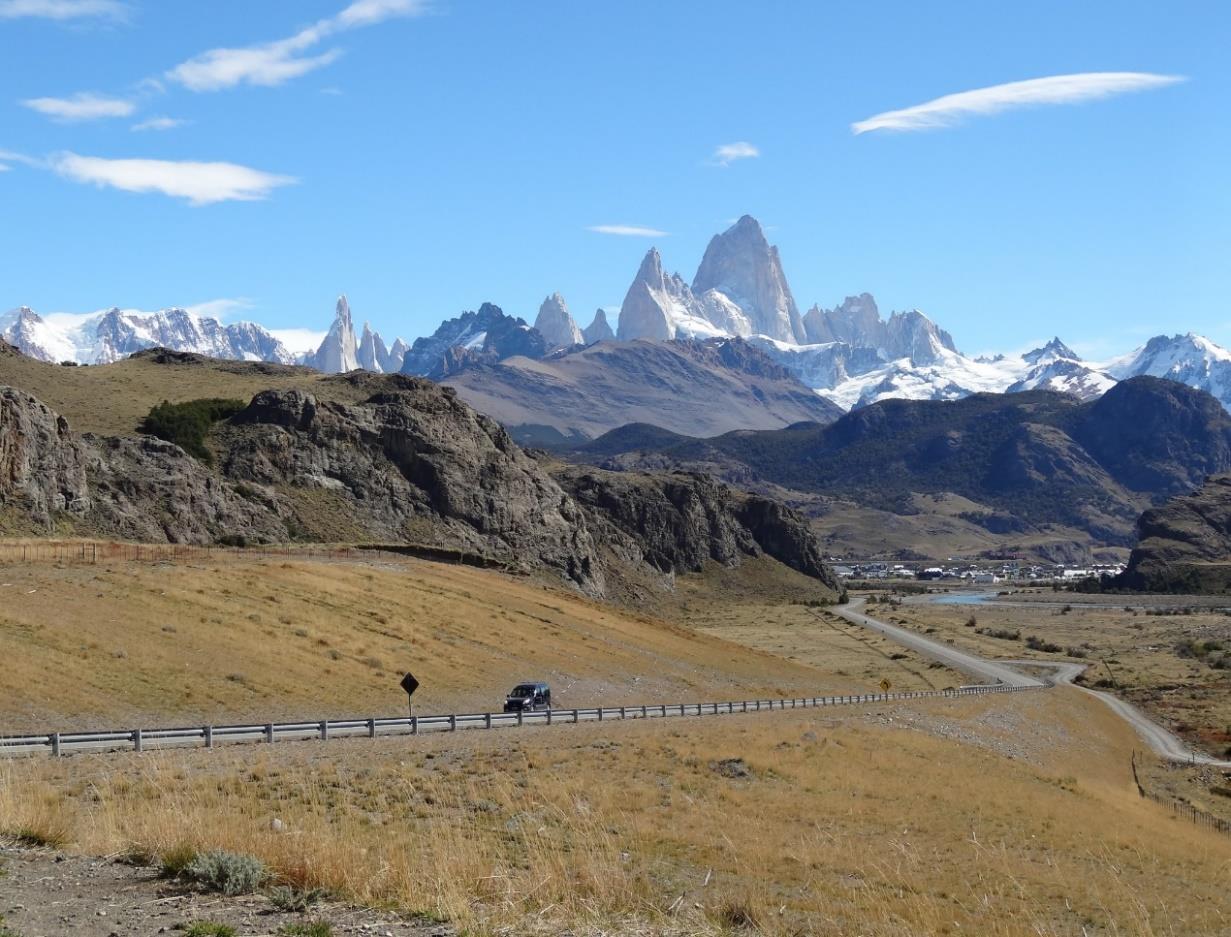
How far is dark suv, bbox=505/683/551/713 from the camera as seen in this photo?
5306 centimetres

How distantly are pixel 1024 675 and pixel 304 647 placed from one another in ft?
243

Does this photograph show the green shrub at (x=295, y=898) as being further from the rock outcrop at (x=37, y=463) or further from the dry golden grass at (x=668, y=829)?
the rock outcrop at (x=37, y=463)

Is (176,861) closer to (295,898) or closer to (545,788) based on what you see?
(295,898)

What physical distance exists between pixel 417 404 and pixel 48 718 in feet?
315

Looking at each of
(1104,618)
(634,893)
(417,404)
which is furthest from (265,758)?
(1104,618)

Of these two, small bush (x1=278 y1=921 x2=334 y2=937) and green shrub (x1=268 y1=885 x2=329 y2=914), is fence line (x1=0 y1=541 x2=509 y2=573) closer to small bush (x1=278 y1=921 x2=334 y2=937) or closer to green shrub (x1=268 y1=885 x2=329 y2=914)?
green shrub (x1=268 y1=885 x2=329 y2=914)

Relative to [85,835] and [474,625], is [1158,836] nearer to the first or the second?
[85,835]

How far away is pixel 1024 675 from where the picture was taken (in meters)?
111

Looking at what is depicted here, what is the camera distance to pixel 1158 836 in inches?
1548

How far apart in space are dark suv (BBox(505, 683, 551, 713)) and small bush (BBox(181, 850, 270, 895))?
123ft

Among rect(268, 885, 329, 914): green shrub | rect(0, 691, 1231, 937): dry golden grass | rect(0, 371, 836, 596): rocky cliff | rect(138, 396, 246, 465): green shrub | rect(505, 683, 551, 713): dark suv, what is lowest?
rect(505, 683, 551, 713): dark suv

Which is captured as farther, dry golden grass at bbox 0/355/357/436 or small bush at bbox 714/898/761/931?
dry golden grass at bbox 0/355/357/436

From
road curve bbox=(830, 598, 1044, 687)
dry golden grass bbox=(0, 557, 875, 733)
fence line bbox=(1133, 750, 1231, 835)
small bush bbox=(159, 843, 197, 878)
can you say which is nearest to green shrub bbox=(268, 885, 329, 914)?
small bush bbox=(159, 843, 197, 878)

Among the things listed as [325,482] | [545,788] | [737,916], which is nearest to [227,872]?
[737,916]
